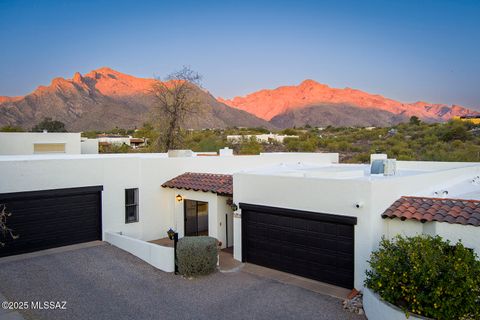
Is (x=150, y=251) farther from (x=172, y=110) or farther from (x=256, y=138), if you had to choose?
(x=256, y=138)

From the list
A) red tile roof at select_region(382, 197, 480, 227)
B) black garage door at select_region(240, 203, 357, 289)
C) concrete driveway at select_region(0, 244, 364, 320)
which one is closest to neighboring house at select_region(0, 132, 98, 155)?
concrete driveway at select_region(0, 244, 364, 320)

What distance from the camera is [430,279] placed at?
308 inches

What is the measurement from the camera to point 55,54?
56.5m

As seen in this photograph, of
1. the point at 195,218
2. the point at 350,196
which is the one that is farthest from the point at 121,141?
the point at 350,196

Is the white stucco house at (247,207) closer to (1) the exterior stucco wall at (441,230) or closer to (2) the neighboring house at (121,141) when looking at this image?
(1) the exterior stucco wall at (441,230)

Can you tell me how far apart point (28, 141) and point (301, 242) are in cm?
2222

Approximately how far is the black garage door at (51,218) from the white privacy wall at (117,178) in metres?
0.25

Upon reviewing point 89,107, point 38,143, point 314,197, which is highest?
point 89,107

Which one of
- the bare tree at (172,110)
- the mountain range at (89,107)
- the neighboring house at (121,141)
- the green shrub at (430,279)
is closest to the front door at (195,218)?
the green shrub at (430,279)

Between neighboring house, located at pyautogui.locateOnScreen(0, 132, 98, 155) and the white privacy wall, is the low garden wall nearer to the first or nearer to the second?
the white privacy wall

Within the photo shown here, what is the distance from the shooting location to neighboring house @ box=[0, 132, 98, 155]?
26297 mm

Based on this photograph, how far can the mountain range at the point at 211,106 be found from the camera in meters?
75.1

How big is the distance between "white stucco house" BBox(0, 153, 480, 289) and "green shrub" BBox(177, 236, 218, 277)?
0.61m

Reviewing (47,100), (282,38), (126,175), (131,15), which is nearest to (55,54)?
(131,15)
